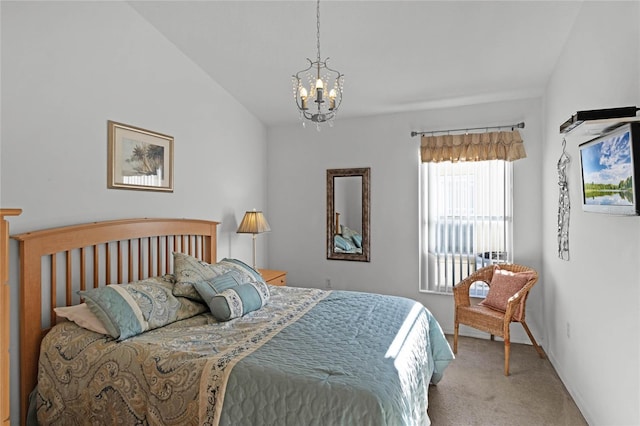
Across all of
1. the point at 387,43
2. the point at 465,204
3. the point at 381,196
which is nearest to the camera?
the point at 387,43

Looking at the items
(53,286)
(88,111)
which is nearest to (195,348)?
(53,286)

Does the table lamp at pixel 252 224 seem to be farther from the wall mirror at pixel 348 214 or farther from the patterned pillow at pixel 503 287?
the patterned pillow at pixel 503 287

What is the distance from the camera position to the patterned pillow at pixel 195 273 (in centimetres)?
271

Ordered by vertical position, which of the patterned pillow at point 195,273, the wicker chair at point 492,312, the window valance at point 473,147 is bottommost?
the wicker chair at point 492,312

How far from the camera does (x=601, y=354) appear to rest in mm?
2264

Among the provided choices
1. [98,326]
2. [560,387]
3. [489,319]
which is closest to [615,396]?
[560,387]

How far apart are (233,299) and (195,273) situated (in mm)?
478

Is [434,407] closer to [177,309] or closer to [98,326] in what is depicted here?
[177,309]

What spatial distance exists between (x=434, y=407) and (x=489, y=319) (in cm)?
108

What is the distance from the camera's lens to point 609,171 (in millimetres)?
1914

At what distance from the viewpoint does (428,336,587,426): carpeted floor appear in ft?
8.27

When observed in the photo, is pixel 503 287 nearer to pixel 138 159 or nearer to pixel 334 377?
pixel 334 377

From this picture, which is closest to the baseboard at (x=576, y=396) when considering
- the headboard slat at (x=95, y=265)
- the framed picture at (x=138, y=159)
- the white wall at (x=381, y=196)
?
the white wall at (x=381, y=196)

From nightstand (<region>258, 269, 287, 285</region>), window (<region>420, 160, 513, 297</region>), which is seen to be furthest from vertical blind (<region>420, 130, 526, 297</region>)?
nightstand (<region>258, 269, 287, 285</region>)
